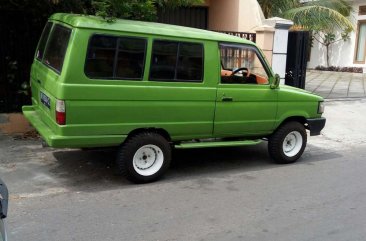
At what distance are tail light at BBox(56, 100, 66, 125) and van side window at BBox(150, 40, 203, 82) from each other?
1137 millimetres

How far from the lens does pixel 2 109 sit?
7980 mm

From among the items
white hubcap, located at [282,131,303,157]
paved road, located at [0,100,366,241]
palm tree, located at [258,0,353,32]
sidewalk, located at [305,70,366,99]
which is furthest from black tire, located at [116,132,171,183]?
palm tree, located at [258,0,353,32]

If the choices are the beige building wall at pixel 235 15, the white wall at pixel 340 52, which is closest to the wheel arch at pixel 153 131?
the beige building wall at pixel 235 15

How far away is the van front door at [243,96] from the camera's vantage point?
20.4 ft

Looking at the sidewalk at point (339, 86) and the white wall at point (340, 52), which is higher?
the white wall at point (340, 52)

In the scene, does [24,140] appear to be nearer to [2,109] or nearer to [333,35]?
[2,109]

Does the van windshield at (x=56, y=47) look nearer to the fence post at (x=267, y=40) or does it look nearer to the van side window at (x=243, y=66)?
the van side window at (x=243, y=66)

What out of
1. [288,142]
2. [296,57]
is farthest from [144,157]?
[296,57]

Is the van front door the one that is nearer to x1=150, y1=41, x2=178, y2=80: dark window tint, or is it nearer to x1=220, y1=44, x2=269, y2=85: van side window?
x1=220, y1=44, x2=269, y2=85: van side window

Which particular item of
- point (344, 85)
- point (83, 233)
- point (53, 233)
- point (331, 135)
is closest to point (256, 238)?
point (83, 233)

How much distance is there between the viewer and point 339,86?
54.9ft

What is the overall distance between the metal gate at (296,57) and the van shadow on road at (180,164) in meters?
3.82

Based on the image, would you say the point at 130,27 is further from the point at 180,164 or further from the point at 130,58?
the point at 180,164

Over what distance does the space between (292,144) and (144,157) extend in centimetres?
254
